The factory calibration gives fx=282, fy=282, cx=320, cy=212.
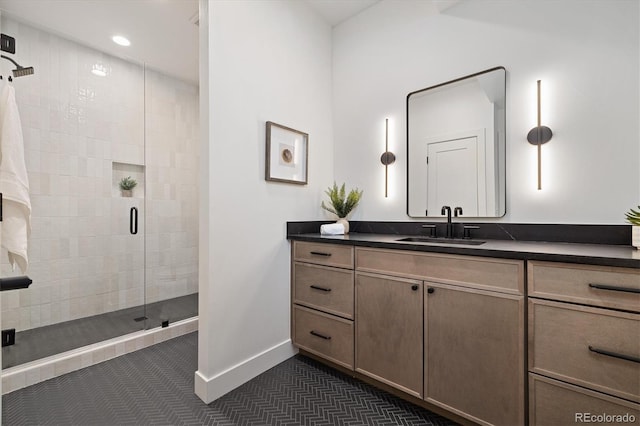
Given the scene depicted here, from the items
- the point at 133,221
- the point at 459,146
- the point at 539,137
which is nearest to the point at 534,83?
the point at 539,137

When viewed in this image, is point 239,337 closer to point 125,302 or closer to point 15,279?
point 15,279

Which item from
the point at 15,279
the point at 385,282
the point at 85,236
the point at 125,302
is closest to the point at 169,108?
the point at 85,236

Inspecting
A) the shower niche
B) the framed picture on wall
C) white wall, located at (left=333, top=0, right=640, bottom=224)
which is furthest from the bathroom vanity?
the shower niche

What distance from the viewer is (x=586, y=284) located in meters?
1.19

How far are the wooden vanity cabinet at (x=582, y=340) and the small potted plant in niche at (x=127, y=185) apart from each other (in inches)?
146

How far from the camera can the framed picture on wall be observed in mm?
2178

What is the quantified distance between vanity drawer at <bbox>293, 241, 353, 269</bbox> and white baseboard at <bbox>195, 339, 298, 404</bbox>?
73cm

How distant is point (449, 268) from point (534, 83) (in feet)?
4.48

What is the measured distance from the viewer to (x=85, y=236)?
291cm

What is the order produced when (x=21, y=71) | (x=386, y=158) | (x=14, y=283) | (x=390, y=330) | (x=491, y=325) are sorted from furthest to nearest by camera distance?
(x=386, y=158) < (x=390, y=330) < (x=21, y=71) < (x=491, y=325) < (x=14, y=283)

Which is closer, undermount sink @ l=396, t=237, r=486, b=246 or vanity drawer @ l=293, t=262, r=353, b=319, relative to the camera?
undermount sink @ l=396, t=237, r=486, b=246

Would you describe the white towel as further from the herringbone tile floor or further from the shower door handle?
the shower door handle

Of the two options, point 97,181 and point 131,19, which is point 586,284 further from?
point 97,181

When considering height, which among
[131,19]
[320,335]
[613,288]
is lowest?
[320,335]
